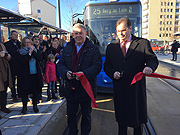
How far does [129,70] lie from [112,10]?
432 cm

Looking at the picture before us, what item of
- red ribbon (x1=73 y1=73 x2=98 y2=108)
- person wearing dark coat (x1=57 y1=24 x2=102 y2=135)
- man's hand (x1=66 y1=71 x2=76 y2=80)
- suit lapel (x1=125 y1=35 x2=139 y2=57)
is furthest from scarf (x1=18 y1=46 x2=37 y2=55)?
suit lapel (x1=125 y1=35 x2=139 y2=57)

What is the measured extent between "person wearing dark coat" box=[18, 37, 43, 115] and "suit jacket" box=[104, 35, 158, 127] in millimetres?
2224

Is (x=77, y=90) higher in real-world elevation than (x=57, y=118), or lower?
higher

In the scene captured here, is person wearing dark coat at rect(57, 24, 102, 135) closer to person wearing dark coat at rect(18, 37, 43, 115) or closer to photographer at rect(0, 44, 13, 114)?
person wearing dark coat at rect(18, 37, 43, 115)

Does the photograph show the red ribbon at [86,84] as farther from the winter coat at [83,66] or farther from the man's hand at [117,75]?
the man's hand at [117,75]

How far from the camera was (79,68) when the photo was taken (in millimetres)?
2551

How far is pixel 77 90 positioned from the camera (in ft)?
8.48

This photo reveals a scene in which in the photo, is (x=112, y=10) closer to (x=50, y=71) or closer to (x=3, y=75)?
(x=50, y=71)

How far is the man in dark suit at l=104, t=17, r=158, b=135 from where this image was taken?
2264mm

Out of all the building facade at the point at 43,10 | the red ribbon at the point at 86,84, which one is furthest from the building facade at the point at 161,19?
the red ribbon at the point at 86,84

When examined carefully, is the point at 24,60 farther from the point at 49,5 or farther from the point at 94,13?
the point at 49,5

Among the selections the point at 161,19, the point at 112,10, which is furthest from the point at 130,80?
the point at 161,19

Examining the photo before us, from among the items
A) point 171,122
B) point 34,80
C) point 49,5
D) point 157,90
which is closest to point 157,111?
point 171,122

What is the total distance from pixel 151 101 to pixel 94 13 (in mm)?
3910
